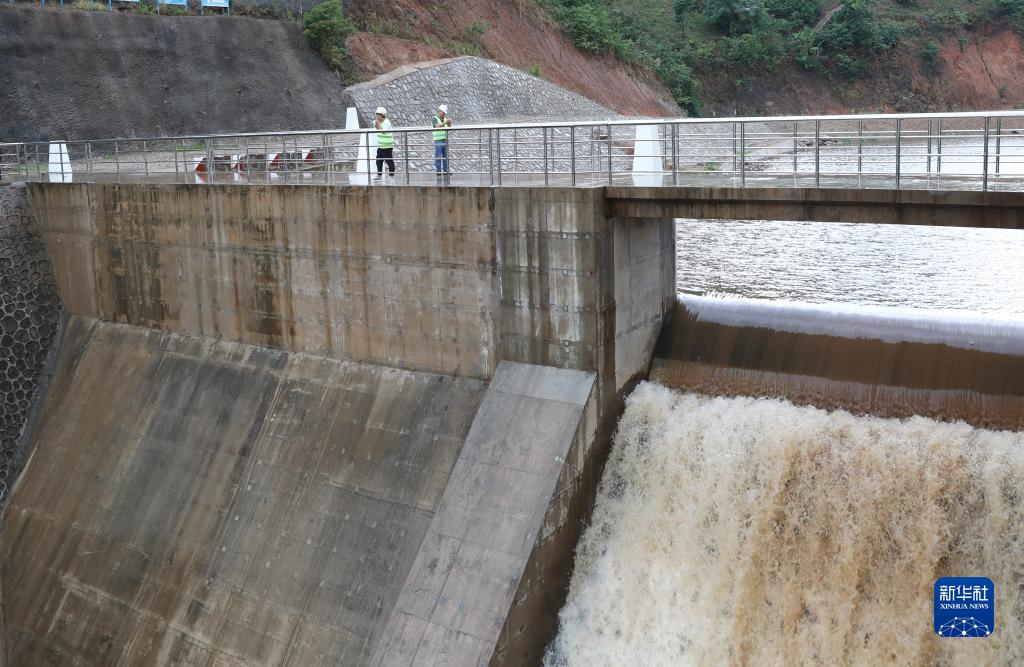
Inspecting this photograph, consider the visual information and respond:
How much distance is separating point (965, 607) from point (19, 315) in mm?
17562

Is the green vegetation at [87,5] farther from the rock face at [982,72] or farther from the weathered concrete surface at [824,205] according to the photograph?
the rock face at [982,72]

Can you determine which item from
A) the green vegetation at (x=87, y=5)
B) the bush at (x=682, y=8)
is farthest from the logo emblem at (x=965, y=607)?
the bush at (x=682, y=8)

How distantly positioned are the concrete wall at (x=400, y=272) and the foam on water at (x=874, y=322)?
3.46 ft

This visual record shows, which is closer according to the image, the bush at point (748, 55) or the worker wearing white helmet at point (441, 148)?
the worker wearing white helmet at point (441, 148)

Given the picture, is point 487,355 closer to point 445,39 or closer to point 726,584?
point 726,584

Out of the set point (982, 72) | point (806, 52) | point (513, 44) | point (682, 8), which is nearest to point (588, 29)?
point (513, 44)

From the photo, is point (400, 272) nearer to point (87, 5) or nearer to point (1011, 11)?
point (87, 5)

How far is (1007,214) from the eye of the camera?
448 inches

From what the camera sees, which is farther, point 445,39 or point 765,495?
point 445,39

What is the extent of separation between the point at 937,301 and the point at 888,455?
388 inches

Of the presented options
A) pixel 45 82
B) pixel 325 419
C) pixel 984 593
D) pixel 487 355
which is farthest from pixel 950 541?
pixel 45 82

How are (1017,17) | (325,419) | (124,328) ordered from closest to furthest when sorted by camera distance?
(325,419), (124,328), (1017,17)

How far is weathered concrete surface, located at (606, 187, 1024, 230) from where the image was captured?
37.6 ft

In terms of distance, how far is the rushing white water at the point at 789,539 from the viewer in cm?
1169
